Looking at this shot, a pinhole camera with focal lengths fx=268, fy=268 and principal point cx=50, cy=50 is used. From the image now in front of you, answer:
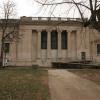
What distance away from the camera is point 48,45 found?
198ft

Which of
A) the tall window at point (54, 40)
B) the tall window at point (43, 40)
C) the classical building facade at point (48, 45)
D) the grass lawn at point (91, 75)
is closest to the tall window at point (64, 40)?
the classical building facade at point (48, 45)

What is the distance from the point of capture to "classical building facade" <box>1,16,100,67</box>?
193 ft

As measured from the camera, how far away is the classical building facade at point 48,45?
58938mm

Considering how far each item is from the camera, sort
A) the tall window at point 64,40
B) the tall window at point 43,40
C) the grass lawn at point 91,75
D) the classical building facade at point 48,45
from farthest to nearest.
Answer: the tall window at point 64,40, the tall window at point 43,40, the classical building facade at point 48,45, the grass lawn at point 91,75

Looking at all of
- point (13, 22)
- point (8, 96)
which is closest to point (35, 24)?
point (13, 22)

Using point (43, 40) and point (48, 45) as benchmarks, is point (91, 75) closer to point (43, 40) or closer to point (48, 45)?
point (48, 45)

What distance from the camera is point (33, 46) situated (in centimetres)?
6056

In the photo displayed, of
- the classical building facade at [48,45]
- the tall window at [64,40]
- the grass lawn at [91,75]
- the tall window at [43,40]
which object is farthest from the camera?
the tall window at [64,40]

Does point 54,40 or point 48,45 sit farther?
point 54,40

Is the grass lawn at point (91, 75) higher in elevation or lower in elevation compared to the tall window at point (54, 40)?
lower

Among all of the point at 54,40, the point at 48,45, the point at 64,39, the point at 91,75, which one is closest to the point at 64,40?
the point at 64,39

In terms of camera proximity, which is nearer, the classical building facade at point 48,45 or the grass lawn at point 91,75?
the grass lawn at point 91,75

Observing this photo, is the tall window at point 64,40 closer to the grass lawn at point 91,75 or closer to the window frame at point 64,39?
the window frame at point 64,39

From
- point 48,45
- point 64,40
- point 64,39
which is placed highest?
point 64,39
